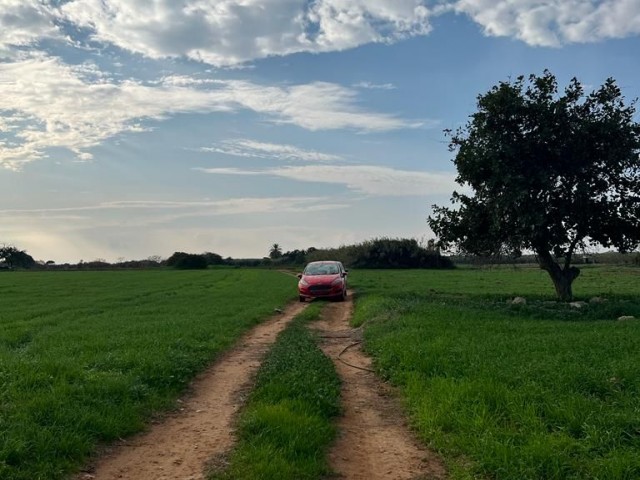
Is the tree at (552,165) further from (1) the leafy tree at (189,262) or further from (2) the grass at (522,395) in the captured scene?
(1) the leafy tree at (189,262)

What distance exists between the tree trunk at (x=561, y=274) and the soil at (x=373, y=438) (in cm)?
1407

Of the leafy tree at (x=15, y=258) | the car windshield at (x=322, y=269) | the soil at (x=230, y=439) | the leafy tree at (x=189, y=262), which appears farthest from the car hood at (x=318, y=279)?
the leafy tree at (x=15, y=258)

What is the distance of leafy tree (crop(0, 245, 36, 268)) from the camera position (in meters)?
133

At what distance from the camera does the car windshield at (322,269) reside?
27.5m

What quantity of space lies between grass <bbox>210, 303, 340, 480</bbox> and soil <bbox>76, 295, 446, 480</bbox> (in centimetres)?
19

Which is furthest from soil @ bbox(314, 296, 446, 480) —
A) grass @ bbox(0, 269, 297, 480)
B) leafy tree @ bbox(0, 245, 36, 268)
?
leafy tree @ bbox(0, 245, 36, 268)

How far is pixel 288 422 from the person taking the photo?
6707 mm

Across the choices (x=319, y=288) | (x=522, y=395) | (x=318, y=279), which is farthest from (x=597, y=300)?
(x=522, y=395)

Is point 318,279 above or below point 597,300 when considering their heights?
above

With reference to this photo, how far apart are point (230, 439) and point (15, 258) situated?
14487 cm

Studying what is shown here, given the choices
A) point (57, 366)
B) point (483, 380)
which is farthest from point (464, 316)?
point (57, 366)

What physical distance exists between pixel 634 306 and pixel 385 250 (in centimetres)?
6282

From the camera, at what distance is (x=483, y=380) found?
8.02 m

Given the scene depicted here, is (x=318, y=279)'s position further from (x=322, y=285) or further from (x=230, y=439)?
(x=230, y=439)
